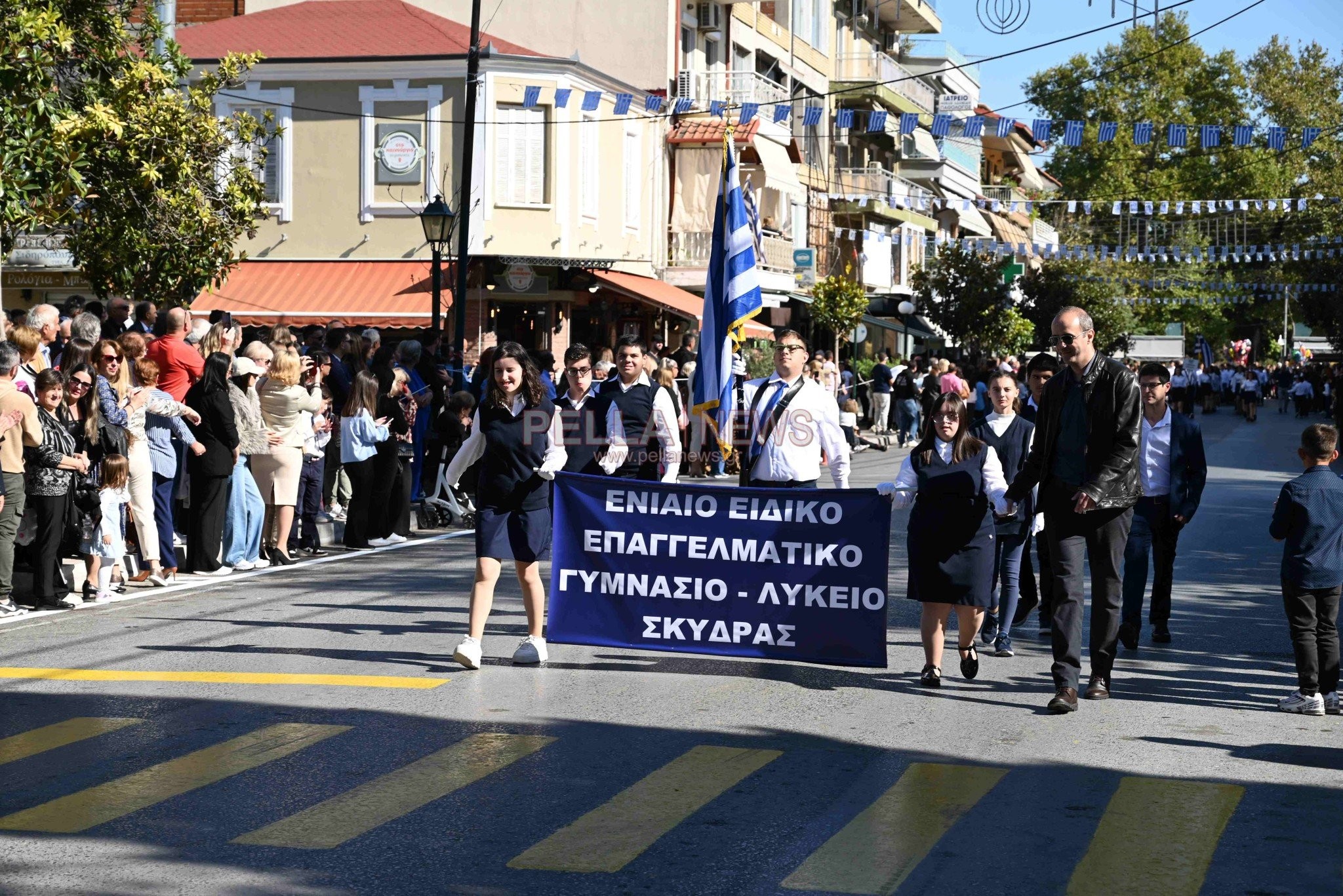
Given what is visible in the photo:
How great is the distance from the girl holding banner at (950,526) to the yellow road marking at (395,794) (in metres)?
2.47

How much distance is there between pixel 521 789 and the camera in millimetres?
6691

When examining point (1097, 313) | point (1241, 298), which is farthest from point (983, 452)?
point (1241, 298)

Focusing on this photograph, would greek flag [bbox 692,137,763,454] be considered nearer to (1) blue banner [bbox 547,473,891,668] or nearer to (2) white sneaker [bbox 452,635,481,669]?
(1) blue banner [bbox 547,473,891,668]

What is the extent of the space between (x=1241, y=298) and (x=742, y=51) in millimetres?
56985

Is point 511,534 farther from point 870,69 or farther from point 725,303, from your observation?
point 870,69

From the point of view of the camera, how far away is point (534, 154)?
1336 inches

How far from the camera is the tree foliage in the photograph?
1875cm

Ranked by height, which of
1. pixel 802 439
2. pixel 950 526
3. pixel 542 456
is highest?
pixel 802 439

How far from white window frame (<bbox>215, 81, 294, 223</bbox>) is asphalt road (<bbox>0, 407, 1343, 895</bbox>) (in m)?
23.9

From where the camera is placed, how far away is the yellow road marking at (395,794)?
5977mm

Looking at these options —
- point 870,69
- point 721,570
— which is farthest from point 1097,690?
point 870,69

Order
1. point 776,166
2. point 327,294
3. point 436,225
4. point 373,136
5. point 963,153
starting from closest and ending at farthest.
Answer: point 436,225, point 327,294, point 373,136, point 776,166, point 963,153

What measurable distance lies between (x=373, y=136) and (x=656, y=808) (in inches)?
1140

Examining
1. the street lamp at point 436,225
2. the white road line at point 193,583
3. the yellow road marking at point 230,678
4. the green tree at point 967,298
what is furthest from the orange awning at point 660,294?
the yellow road marking at point 230,678
